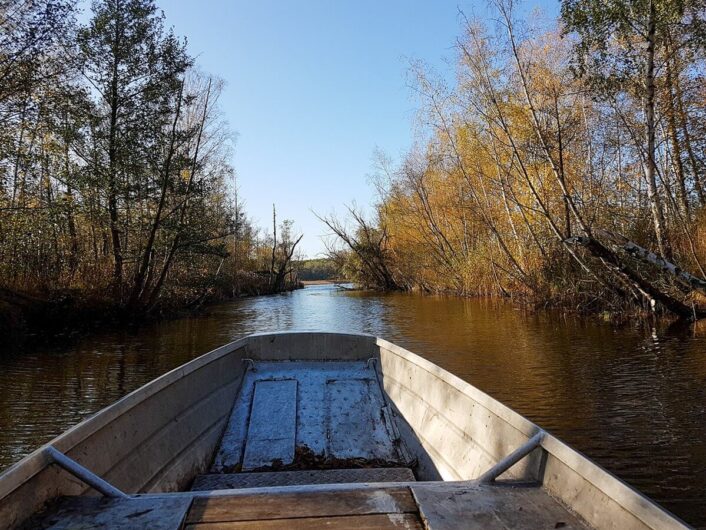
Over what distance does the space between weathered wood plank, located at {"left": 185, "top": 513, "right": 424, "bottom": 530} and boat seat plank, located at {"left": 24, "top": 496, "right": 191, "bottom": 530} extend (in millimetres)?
132

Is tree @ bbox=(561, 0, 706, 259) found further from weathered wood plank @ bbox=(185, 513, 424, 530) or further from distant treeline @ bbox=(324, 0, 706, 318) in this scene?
weathered wood plank @ bbox=(185, 513, 424, 530)

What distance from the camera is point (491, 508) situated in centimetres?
200

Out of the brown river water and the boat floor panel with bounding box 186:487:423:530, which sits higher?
the boat floor panel with bounding box 186:487:423:530

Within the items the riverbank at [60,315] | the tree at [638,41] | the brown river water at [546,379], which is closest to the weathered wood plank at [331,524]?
the brown river water at [546,379]

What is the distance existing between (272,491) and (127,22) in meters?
16.1

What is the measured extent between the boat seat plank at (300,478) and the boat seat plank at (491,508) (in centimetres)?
130

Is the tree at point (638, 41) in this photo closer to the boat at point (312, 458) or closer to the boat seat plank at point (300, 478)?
the boat at point (312, 458)

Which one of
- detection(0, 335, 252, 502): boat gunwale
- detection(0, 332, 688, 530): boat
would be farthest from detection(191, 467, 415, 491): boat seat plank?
detection(0, 335, 252, 502): boat gunwale

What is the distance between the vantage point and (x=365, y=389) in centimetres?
487

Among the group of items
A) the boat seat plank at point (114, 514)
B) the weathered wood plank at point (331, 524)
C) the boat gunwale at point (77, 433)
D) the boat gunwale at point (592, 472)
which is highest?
the boat gunwale at point (77, 433)

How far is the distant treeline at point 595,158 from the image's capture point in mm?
9898

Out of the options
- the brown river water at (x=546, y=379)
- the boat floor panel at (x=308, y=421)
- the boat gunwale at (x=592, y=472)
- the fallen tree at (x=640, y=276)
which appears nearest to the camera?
the boat gunwale at (x=592, y=472)

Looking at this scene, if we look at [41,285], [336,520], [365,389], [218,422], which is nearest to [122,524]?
[336,520]

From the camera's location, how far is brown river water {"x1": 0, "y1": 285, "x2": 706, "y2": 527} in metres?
4.14
